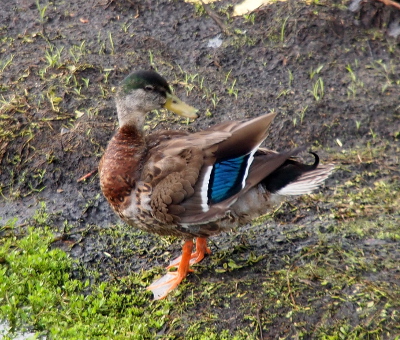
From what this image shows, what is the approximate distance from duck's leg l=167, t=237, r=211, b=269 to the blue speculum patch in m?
0.51

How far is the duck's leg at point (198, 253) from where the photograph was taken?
13.5 ft

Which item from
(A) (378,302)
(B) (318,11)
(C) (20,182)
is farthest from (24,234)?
(B) (318,11)

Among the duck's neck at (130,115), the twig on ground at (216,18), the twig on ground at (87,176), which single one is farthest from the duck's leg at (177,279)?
the twig on ground at (216,18)

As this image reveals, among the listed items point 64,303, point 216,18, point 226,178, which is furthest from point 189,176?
point 216,18

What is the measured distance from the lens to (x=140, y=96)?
157 inches

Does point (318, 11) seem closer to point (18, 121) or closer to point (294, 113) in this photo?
point (294, 113)

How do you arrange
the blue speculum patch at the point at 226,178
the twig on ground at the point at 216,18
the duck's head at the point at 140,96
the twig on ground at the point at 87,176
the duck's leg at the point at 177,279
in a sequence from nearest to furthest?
the blue speculum patch at the point at 226,178
the duck's leg at the point at 177,279
the duck's head at the point at 140,96
the twig on ground at the point at 87,176
the twig on ground at the point at 216,18

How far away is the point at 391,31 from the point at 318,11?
0.76m

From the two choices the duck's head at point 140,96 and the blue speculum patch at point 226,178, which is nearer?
the blue speculum patch at point 226,178

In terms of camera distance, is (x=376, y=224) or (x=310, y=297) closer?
(x=310, y=297)

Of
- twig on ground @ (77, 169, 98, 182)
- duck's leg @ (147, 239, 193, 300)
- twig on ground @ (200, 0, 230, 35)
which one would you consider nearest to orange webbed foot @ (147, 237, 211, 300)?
duck's leg @ (147, 239, 193, 300)

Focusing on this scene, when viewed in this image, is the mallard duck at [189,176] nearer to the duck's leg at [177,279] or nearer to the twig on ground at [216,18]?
the duck's leg at [177,279]

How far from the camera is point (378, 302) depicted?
3.41 meters

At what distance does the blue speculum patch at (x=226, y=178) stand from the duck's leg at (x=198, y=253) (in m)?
0.51
